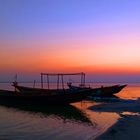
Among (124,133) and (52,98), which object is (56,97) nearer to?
(52,98)

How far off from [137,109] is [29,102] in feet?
36.9

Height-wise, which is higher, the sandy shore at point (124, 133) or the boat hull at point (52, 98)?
the boat hull at point (52, 98)

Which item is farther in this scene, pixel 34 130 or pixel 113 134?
pixel 34 130

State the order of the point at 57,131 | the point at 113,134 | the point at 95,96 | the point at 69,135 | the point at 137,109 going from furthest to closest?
the point at 95,96, the point at 137,109, the point at 57,131, the point at 69,135, the point at 113,134

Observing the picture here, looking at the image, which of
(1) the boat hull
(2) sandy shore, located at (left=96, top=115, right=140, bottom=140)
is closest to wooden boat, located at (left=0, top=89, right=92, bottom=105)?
(1) the boat hull

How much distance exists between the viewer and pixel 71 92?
26.8m

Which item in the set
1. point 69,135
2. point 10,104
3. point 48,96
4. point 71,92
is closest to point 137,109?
point 71,92

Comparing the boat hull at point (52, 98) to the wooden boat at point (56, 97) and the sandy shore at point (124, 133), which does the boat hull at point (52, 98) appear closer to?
the wooden boat at point (56, 97)

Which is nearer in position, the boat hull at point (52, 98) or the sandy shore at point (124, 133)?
the sandy shore at point (124, 133)

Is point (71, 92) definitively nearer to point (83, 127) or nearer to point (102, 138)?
point (83, 127)

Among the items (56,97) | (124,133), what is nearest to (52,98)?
(56,97)

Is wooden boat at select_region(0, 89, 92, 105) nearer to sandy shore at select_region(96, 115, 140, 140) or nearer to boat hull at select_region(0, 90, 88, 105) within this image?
boat hull at select_region(0, 90, 88, 105)

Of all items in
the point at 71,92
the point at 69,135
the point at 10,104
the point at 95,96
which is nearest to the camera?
the point at 69,135

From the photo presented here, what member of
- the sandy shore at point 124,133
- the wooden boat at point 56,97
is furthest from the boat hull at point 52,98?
the sandy shore at point 124,133
